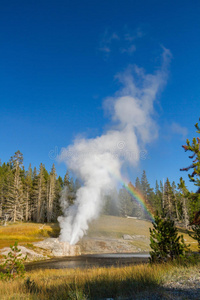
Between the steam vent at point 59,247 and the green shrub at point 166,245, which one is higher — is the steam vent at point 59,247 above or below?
below

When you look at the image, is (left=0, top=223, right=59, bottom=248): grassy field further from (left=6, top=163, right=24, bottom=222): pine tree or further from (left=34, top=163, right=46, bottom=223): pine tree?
(left=34, top=163, right=46, bottom=223): pine tree

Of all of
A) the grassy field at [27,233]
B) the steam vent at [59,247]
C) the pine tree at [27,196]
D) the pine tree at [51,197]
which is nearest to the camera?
the steam vent at [59,247]

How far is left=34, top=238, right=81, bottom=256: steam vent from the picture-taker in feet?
116

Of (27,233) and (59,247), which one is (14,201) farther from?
(59,247)

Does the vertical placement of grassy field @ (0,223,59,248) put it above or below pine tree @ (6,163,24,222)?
below

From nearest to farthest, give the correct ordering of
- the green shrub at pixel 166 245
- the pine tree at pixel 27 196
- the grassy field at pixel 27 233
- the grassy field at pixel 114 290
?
the grassy field at pixel 114 290, the green shrub at pixel 166 245, the grassy field at pixel 27 233, the pine tree at pixel 27 196

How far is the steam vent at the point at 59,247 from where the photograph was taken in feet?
116

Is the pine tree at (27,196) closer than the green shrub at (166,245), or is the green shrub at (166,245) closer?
the green shrub at (166,245)

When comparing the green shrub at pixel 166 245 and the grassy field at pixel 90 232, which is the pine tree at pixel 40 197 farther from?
the green shrub at pixel 166 245

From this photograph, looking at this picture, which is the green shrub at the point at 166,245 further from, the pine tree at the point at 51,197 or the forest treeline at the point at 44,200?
the pine tree at the point at 51,197

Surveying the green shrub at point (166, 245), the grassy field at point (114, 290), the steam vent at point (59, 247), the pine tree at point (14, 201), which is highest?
the pine tree at point (14, 201)

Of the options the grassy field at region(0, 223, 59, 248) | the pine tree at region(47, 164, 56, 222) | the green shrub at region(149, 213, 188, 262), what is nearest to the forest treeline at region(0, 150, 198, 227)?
the pine tree at region(47, 164, 56, 222)

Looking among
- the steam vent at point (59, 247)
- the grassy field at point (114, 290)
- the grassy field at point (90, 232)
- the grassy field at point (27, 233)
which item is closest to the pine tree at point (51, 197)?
the grassy field at point (90, 232)

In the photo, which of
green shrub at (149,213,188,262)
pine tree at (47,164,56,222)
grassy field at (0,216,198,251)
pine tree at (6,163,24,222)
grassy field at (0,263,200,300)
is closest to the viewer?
grassy field at (0,263,200,300)
